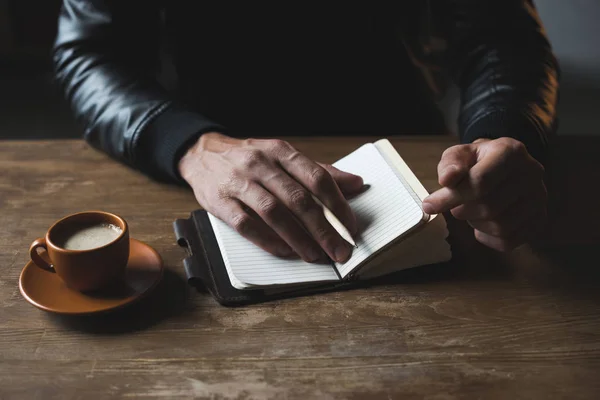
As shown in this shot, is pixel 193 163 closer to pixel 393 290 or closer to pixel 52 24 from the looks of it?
pixel 393 290

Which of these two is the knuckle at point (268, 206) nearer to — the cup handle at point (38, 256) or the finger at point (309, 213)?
the finger at point (309, 213)

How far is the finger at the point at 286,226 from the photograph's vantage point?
94 centimetres

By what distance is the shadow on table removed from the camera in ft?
2.73

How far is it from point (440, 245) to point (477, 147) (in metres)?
0.17

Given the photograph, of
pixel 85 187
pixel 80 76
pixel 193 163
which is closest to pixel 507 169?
pixel 193 163

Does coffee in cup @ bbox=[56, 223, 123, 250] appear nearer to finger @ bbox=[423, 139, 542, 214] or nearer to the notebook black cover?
the notebook black cover

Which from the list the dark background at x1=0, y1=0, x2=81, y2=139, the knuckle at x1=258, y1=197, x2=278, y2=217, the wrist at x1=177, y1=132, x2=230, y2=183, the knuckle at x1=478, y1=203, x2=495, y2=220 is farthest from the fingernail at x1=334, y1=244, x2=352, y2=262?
the dark background at x1=0, y1=0, x2=81, y2=139

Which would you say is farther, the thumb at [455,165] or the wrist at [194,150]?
the wrist at [194,150]

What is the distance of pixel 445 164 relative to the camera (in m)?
0.93

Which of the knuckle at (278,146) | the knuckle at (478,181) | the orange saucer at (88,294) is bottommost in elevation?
the orange saucer at (88,294)

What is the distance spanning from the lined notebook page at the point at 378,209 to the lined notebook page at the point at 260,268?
0.12ft

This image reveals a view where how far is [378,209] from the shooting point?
98 cm

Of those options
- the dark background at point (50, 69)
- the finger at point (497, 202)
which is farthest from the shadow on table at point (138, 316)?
the dark background at point (50, 69)

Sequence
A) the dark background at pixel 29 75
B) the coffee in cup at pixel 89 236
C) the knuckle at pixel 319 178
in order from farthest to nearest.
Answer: the dark background at pixel 29 75 < the knuckle at pixel 319 178 < the coffee in cup at pixel 89 236
